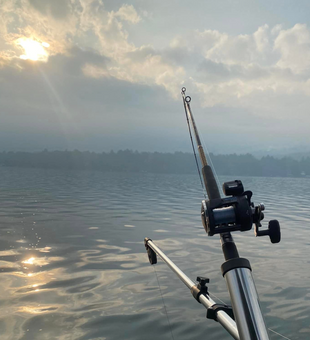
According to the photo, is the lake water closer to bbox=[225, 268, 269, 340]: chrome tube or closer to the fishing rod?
the fishing rod

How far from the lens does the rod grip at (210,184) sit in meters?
2.87

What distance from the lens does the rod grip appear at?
2871 mm

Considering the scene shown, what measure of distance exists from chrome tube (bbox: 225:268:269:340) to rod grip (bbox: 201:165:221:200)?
1.13m

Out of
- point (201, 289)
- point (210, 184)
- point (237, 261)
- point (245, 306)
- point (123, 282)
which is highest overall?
point (210, 184)

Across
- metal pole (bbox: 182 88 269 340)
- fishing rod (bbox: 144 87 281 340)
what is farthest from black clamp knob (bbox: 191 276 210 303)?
metal pole (bbox: 182 88 269 340)

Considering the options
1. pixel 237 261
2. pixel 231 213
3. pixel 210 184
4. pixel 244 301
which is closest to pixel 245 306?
pixel 244 301

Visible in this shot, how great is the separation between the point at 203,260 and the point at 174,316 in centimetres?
349

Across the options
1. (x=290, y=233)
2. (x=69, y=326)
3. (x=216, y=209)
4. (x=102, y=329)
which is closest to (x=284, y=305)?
(x=102, y=329)

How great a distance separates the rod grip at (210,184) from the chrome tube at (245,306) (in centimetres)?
113

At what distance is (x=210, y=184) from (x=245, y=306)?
1.47 m

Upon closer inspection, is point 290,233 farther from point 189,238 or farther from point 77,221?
point 77,221

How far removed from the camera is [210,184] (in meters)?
2.98

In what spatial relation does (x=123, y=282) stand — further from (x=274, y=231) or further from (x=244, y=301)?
(x=244, y=301)

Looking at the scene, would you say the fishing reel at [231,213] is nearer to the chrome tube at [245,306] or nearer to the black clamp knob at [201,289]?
the chrome tube at [245,306]
